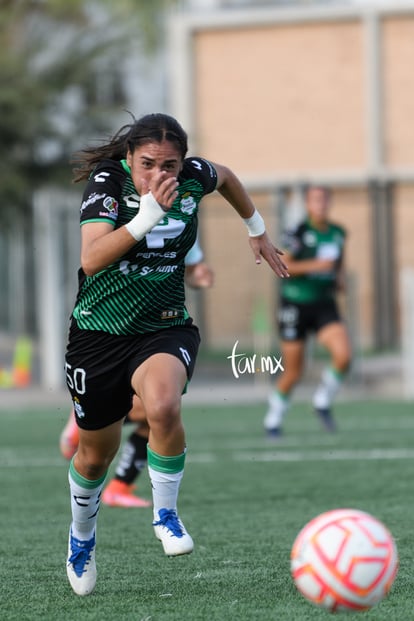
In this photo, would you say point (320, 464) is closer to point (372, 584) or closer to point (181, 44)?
point (372, 584)

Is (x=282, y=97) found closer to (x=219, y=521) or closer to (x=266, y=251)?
Answer: (x=219, y=521)

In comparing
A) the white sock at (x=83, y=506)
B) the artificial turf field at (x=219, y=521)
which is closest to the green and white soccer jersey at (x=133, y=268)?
the white sock at (x=83, y=506)

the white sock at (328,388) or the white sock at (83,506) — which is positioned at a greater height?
the white sock at (83,506)

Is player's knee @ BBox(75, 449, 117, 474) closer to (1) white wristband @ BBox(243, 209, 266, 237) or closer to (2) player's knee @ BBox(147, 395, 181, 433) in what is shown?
(2) player's knee @ BBox(147, 395, 181, 433)

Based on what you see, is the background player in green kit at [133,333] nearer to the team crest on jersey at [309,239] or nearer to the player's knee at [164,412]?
the player's knee at [164,412]

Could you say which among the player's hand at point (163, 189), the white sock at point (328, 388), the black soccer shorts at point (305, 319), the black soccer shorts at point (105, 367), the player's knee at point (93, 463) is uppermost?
the player's hand at point (163, 189)

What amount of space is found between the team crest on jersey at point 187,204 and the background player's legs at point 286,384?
279 inches

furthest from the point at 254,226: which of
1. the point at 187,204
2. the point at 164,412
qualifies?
the point at 164,412

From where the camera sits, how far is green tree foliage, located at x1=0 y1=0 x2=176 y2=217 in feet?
73.8

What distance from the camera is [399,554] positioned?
20.1 ft

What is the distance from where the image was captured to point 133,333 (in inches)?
217

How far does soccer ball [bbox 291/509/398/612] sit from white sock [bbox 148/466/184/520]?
86 cm

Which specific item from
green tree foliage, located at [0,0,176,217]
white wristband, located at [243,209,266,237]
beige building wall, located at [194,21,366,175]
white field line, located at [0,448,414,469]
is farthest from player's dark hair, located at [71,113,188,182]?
beige building wall, located at [194,21,366,175]

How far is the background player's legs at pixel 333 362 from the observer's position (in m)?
12.5
